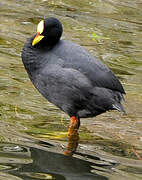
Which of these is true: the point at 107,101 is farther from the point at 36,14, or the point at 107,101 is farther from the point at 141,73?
the point at 36,14

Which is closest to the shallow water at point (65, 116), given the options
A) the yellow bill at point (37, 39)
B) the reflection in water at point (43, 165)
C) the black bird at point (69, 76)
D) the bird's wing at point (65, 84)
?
the reflection in water at point (43, 165)

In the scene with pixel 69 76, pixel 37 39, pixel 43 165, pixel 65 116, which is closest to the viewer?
pixel 43 165

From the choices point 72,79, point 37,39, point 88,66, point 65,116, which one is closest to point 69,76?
point 72,79

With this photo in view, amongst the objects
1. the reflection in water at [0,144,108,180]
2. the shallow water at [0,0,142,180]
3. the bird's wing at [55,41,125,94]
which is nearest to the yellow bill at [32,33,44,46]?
the bird's wing at [55,41,125,94]

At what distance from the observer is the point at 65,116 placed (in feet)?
18.4

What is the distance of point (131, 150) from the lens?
4.86m

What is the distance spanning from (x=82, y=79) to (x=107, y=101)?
0.34 m

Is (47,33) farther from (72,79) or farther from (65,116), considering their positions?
(65,116)

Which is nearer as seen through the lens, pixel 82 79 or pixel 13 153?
pixel 13 153

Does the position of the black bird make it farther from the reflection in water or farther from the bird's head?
the reflection in water

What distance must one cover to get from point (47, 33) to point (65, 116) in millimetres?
962

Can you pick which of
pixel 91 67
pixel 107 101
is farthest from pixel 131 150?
pixel 91 67

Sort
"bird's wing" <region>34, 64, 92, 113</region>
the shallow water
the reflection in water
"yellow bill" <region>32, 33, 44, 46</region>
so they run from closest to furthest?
1. the reflection in water
2. the shallow water
3. "bird's wing" <region>34, 64, 92, 113</region>
4. "yellow bill" <region>32, 33, 44, 46</region>

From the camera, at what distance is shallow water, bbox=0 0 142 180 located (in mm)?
4363
